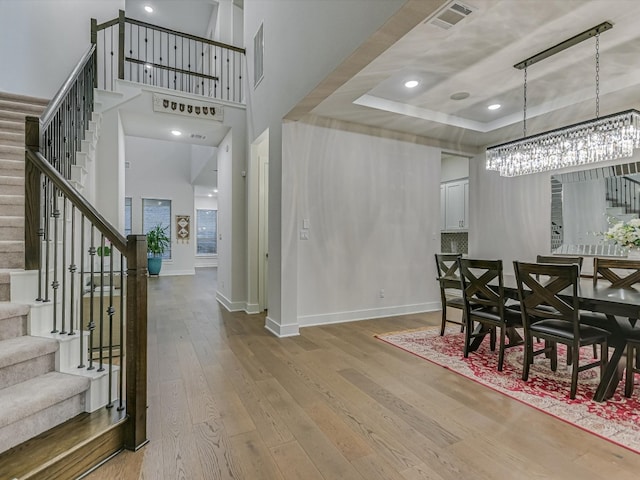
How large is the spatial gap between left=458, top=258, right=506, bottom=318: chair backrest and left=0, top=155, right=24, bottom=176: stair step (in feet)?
14.8

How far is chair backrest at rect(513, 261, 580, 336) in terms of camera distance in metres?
2.28

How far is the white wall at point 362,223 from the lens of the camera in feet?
14.6

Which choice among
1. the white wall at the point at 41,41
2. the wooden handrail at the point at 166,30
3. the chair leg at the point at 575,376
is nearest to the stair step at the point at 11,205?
the wooden handrail at the point at 166,30

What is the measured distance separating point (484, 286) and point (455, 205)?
463 centimetres

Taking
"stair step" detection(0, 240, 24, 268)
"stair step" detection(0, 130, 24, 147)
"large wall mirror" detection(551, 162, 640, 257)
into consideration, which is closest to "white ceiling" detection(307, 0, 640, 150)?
"large wall mirror" detection(551, 162, 640, 257)

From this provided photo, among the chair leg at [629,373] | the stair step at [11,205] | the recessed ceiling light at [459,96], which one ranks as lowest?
the chair leg at [629,373]

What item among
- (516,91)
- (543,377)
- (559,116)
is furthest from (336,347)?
(559,116)

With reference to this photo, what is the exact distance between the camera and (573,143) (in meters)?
3.43

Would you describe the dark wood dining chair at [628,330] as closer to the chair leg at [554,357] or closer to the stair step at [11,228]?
the chair leg at [554,357]

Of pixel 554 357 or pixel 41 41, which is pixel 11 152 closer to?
pixel 41 41

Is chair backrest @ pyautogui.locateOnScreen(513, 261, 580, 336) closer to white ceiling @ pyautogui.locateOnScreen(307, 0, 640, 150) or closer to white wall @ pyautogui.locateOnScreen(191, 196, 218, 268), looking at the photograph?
white ceiling @ pyautogui.locateOnScreen(307, 0, 640, 150)

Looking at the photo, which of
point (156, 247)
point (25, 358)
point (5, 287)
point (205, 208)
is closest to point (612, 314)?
point (25, 358)

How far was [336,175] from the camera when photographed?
464 centimetres

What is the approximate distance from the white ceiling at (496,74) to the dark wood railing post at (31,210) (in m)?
2.44
